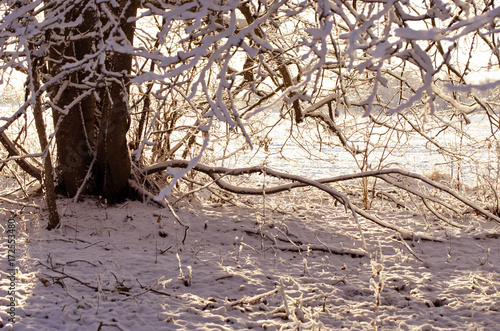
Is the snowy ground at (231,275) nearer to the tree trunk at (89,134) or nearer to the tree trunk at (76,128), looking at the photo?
the tree trunk at (89,134)

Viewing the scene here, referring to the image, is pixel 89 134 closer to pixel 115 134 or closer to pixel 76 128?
pixel 76 128

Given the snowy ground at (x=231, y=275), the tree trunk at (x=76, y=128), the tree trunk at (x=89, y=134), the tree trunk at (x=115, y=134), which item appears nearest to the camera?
the snowy ground at (x=231, y=275)

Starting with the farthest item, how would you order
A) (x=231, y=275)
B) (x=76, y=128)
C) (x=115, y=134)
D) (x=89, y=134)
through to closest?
(x=89, y=134) < (x=76, y=128) < (x=115, y=134) < (x=231, y=275)

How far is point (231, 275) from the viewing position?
337 cm

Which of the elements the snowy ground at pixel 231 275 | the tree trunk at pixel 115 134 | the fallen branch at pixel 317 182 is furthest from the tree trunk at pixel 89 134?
the fallen branch at pixel 317 182

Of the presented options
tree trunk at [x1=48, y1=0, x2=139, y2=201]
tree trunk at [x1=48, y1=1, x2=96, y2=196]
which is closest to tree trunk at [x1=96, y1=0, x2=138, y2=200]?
tree trunk at [x1=48, y1=0, x2=139, y2=201]

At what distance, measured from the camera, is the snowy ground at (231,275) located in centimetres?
269

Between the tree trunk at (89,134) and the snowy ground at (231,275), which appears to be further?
the tree trunk at (89,134)

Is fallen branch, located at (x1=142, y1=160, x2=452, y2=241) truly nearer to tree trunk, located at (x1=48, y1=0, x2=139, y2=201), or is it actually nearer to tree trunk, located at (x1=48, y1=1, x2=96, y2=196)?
tree trunk, located at (x1=48, y1=0, x2=139, y2=201)

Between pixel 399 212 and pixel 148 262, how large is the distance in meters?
3.79

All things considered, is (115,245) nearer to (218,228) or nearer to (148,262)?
(148,262)

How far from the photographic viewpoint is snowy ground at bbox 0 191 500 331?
269 centimetres

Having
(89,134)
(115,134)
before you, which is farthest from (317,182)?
(89,134)

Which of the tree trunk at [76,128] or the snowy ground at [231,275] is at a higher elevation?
the tree trunk at [76,128]
